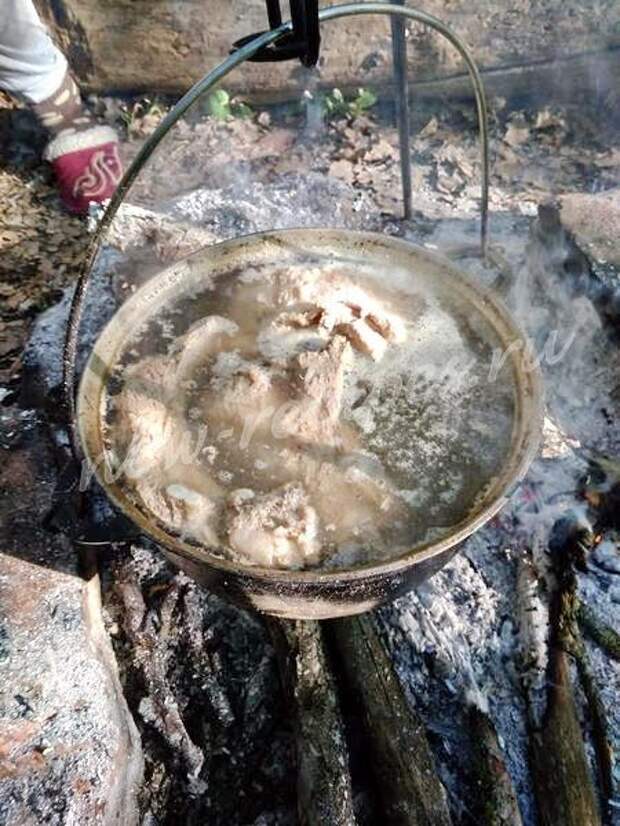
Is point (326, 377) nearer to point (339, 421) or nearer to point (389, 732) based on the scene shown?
point (339, 421)

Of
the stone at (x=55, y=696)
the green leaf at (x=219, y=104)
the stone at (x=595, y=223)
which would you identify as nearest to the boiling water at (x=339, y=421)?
the stone at (x=55, y=696)

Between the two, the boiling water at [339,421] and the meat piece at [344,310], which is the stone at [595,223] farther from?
the meat piece at [344,310]

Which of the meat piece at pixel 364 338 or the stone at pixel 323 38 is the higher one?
the stone at pixel 323 38

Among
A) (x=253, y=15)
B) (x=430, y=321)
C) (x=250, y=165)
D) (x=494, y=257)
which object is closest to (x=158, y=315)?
(x=430, y=321)

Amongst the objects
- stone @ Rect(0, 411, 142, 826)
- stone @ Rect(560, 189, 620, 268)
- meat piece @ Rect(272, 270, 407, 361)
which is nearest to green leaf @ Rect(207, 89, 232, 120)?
stone @ Rect(560, 189, 620, 268)

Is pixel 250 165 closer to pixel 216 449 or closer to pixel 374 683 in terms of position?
pixel 216 449

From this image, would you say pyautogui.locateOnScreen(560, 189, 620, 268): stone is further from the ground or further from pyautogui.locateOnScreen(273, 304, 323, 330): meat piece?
pyautogui.locateOnScreen(273, 304, 323, 330): meat piece

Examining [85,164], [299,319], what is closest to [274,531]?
[299,319]
